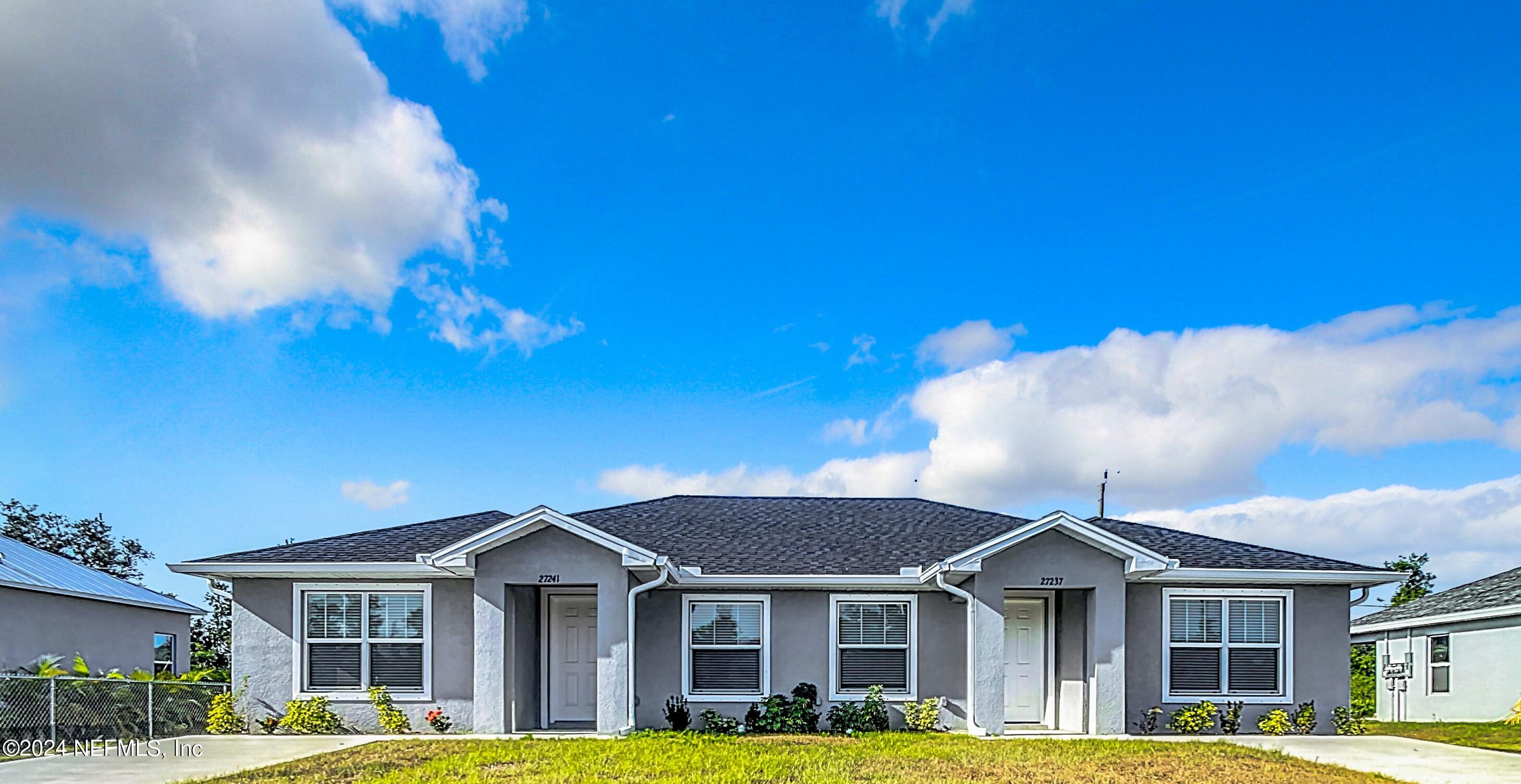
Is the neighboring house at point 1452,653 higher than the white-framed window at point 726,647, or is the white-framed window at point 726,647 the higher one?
the white-framed window at point 726,647

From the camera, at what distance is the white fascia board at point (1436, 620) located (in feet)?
69.9

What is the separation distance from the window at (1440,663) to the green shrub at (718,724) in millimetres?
16408

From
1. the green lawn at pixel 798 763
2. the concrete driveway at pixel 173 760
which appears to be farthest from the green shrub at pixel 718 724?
the concrete driveway at pixel 173 760

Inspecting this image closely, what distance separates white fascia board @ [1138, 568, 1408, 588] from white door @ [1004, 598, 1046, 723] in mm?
1949

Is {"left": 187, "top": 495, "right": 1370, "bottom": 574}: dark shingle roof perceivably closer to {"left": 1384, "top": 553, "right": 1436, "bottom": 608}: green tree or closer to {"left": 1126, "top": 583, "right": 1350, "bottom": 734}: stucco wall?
{"left": 1126, "top": 583, "right": 1350, "bottom": 734}: stucco wall

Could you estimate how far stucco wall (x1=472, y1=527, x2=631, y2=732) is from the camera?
15.4 m

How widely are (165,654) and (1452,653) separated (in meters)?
27.9

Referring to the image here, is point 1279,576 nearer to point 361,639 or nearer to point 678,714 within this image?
point 678,714

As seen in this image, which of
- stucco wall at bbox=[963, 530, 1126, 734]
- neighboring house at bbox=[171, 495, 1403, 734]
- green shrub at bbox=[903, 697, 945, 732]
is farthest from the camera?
green shrub at bbox=[903, 697, 945, 732]

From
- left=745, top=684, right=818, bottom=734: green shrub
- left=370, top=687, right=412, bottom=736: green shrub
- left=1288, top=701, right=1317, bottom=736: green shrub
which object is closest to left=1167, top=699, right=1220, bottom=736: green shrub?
left=1288, top=701, right=1317, bottom=736: green shrub

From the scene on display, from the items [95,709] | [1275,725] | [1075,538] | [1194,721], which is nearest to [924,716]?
[1075,538]

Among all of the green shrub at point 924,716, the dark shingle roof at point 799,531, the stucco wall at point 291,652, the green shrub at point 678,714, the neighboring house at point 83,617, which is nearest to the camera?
the stucco wall at point 291,652

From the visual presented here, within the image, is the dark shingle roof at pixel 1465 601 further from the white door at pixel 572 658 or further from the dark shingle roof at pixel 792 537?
the white door at pixel 572 658

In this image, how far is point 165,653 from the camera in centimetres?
2475
